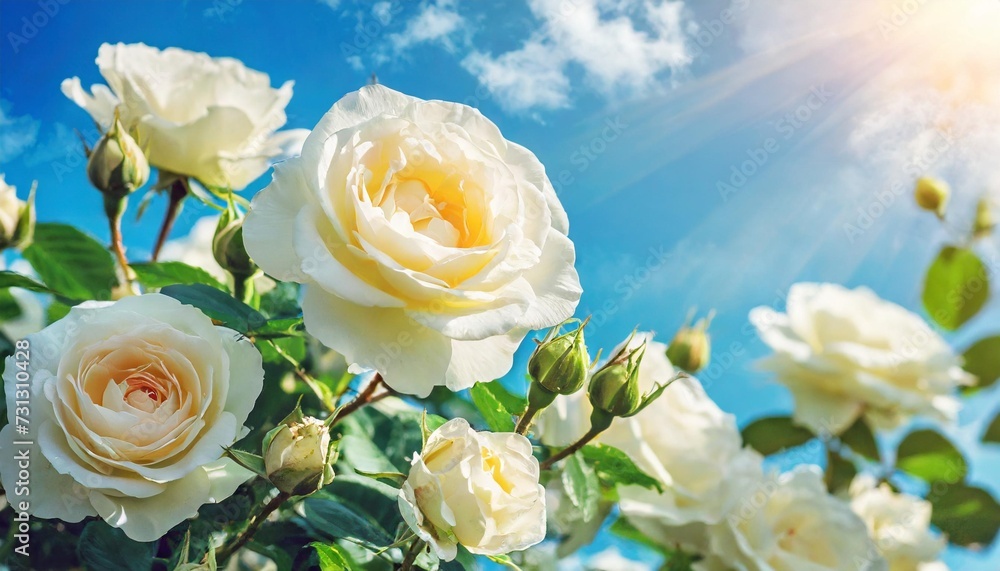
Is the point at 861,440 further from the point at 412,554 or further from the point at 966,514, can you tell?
the point at 412,554

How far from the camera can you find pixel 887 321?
3.93 feet

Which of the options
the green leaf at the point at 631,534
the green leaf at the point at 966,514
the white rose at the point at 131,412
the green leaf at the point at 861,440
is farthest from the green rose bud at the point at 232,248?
the green leaf at the point at 966,514

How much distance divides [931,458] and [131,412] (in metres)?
1.10

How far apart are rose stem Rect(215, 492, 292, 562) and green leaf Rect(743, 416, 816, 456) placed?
83 centimetres

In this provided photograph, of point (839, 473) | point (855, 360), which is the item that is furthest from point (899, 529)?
point (855, 360)

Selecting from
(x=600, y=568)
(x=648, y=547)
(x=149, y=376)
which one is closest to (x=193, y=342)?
(x=149, y=376)

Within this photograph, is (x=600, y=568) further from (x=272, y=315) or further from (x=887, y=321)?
(x=887, y=321)

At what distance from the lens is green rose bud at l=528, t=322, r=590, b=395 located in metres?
0.53

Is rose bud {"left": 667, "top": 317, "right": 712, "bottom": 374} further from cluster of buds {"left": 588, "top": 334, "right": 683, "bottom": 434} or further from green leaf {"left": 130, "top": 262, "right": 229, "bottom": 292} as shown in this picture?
green leaf {"left": 130, "top": 262, "right": 229, "bottom": 292}

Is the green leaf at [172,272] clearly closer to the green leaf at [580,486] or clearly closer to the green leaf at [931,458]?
the green leaf at [580,486]

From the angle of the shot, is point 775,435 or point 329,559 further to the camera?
point 775,435

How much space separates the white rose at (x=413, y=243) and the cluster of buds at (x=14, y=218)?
0.42 metres

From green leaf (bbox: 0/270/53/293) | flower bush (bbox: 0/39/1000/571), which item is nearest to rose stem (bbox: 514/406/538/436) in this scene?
flower bush (bbox: 0/39/1000/571)

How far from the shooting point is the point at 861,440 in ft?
3.75
